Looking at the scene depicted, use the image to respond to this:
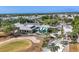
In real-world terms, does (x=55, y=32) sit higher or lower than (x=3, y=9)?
lower

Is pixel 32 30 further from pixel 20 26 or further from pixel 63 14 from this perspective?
pixel 63 14

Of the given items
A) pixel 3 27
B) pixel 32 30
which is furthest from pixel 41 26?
pixel 3 27

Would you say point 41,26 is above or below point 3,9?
below
